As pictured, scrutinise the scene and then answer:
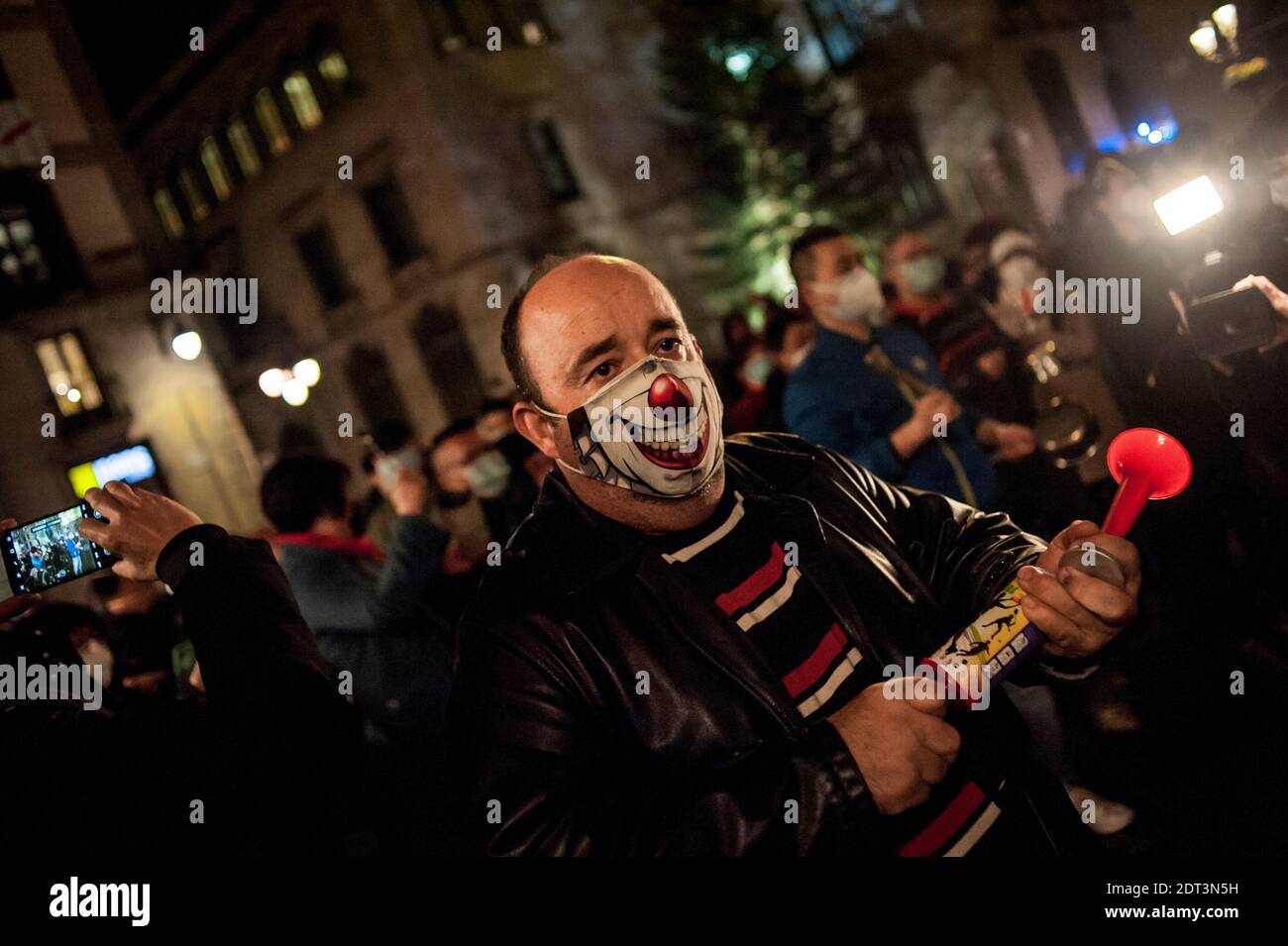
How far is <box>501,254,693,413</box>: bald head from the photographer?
6.44ft

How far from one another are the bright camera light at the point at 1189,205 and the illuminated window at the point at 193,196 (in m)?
24.8

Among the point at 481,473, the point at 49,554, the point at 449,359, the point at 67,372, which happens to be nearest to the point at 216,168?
the point at 67,372

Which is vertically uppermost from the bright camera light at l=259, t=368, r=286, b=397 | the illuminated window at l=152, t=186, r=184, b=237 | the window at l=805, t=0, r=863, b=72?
the window at l=805, t=0, r=863, b=72

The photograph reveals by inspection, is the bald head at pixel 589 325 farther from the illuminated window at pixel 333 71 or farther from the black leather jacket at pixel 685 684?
the illuminated window at pixel 333 71

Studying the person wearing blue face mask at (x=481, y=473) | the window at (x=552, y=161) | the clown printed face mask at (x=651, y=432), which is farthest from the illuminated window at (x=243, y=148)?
the clown printed face mask at (x=651, y=432)

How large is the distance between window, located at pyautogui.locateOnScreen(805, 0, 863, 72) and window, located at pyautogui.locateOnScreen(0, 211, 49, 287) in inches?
753

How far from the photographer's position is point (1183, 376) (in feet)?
13.4

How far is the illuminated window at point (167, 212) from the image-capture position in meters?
23.7

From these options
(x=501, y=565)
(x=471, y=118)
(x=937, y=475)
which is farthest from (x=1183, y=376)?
(x=471, y=118)

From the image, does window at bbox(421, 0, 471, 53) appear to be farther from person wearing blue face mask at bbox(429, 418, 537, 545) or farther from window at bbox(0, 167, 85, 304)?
person wearing blue face mask at bbox(429, 418, 537, 545)

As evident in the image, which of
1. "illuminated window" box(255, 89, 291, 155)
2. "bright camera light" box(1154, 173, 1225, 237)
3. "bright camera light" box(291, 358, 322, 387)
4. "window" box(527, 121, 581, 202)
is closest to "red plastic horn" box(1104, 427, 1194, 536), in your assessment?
"bright camera light" box(1154, 173, 1225, 237)

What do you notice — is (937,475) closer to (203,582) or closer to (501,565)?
(501,565)

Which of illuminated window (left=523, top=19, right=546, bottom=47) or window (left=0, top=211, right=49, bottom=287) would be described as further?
illuminated window (left=523, top=19, right=546, bottom=47)
